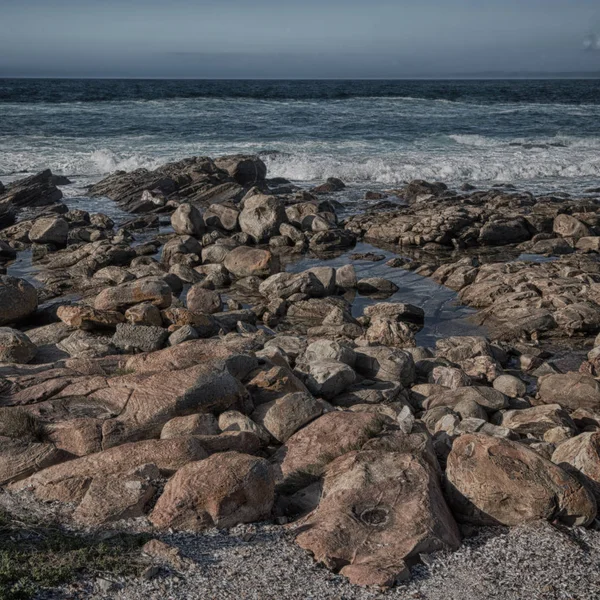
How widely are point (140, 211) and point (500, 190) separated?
14.8 metres

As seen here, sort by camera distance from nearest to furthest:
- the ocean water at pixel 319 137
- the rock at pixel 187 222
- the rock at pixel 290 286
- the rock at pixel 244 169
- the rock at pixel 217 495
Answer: the rock at pixel 217 495, the rock at pixel 290 286, the rock at pixel 187 222, the rock at pixel 244 169, the ocean water at pixel 319 137

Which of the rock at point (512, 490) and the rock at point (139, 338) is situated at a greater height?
the rock at point (512, 490)

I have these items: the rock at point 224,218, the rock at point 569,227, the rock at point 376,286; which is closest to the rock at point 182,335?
the rock at point 376,286

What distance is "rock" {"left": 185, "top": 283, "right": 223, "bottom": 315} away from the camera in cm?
1639

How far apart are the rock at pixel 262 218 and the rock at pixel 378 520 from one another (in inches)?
645

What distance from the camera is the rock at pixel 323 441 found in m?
7.93

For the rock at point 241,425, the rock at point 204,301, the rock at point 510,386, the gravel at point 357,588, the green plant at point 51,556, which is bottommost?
the rock at point 510,386

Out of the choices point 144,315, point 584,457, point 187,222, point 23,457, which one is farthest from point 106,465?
point 187,222

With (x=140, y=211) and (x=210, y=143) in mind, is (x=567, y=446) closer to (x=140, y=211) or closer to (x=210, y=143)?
(x=140, y=211)

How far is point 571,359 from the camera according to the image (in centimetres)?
1436

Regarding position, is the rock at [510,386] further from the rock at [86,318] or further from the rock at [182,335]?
the rock at [86,318]

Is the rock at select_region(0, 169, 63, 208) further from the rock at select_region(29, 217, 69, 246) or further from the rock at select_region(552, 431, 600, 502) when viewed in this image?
the rock at select_region(552, 431, 600, 502)

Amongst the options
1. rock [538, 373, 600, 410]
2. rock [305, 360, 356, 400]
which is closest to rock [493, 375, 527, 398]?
rock [538, 373, 600, 410]

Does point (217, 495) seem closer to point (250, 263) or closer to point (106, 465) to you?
point (106, 465)
